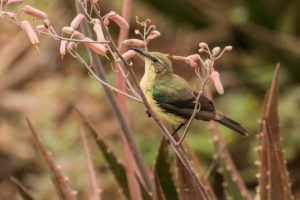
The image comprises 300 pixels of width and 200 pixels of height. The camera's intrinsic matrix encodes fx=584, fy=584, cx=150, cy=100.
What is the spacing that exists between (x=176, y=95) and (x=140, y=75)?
3.24m

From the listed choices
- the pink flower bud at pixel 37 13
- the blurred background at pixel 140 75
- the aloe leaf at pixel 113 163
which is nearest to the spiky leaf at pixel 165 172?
the aloe leaf at pixel 113 163

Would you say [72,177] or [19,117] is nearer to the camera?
[72,177]

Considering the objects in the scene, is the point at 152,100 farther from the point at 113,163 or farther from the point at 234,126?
the point at 113,163

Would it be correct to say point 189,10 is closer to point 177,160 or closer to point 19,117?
point 19,117

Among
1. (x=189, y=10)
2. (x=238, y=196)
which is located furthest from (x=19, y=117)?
(x=238, y=196)

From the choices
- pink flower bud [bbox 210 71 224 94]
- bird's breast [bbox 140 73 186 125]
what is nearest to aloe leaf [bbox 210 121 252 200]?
bird's breast [bbox 140 73 186 125]

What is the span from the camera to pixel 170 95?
161 centimetres

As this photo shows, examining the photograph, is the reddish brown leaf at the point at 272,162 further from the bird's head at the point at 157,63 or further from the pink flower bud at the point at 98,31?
the pink flower bud at the point at 98,31

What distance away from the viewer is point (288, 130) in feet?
15.7

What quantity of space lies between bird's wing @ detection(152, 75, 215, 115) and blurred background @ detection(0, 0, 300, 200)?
8.85 feet

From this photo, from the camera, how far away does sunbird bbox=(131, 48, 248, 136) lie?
1.57 meters

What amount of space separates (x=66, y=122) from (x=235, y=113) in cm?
180

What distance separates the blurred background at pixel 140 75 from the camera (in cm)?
473

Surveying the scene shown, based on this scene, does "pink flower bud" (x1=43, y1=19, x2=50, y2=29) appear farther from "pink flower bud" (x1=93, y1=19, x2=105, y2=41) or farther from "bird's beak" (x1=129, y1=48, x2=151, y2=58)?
"bird's beak" (x1=129, y1=48, x2=151, y2=58)
